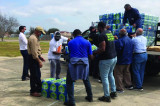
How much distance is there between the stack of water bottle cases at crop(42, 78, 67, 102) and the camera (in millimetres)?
4250

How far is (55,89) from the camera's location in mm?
4410

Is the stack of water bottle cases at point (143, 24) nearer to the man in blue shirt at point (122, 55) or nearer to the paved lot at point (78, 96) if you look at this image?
the man in blue shirt at point (122, 55)

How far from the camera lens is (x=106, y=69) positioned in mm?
4289

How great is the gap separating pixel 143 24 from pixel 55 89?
398 cm

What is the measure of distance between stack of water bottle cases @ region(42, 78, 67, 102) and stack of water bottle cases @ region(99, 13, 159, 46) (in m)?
3.07

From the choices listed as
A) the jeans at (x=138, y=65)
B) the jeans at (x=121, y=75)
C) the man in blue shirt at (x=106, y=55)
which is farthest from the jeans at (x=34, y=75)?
the jeans at (x=138, y=65)

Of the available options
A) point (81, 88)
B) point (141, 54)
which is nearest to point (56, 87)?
point (81, 88)

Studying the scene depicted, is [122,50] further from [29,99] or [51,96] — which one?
[29,99]

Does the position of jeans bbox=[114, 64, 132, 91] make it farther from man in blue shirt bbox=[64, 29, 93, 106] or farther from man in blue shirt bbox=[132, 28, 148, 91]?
man in blue shirt bbox=[64, 29, 93, 106]

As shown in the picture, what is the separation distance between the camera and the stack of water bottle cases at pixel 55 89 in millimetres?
4250

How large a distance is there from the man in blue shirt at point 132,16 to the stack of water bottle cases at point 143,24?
0.69 ft

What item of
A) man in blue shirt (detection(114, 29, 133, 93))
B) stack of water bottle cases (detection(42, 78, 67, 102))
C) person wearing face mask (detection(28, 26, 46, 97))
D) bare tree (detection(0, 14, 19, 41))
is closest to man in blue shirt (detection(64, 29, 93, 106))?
stack of water bottle cases (detection(42, 78, 67, 102))

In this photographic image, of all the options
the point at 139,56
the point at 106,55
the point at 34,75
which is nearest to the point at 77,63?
the point at 106,55

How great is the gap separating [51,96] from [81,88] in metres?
1.14
